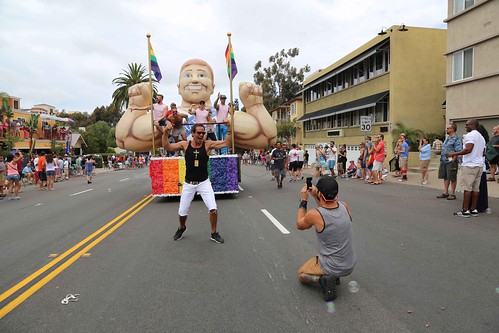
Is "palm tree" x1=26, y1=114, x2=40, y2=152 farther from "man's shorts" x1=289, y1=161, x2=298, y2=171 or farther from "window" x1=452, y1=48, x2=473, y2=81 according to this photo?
"window" x1=452, y1=48, x2=473, y2=81

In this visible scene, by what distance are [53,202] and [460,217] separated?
1153 centimetres

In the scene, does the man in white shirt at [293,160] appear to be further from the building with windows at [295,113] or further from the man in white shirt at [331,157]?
the building with windows at [295,113]

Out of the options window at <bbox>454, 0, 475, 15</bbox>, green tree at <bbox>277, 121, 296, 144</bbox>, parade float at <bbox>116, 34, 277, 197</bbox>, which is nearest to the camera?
parade float at <bbox>116, 34, 277, 197</bbox>

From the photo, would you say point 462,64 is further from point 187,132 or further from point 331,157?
A: point 187,132

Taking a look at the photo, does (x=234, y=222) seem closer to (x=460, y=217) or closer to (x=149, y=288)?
(x=149, y=288)

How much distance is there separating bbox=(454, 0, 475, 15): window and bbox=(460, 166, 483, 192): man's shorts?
13227mm

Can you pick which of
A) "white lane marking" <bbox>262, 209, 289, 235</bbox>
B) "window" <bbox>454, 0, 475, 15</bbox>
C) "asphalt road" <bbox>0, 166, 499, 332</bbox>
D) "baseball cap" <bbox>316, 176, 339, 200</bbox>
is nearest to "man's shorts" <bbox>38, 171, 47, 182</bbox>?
"asphalt road" <bbox>0, 166, 499, 332</bbox>

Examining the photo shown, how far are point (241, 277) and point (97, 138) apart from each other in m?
59.3

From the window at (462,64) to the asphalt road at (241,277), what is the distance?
1176 cm

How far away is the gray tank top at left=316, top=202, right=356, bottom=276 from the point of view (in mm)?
3646

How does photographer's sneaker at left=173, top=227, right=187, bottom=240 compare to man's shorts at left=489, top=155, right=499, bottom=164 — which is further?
man's shorts at left=489, top=155, right=499, bottom=164

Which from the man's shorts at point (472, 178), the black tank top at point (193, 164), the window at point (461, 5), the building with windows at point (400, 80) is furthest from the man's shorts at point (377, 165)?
the black tank top at point (193, 164)

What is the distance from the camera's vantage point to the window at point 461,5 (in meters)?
17.1

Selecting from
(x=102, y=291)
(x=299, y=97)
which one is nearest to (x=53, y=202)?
(x=102, y=291)
